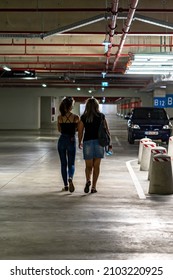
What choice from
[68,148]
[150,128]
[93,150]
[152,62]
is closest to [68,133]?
[68,148]

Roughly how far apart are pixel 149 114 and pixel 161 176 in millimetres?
14050

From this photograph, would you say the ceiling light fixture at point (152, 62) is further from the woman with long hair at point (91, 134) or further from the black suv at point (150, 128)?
the black suv at point (150, 128)

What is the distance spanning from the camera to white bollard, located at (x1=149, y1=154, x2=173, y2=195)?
8961 millimetres

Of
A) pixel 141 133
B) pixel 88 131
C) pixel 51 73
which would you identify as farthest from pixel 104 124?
pixel 51 73

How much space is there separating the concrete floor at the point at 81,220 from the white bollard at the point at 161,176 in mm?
247

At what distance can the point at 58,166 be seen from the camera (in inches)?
532

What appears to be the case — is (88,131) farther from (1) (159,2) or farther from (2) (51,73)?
(2) (51,73)

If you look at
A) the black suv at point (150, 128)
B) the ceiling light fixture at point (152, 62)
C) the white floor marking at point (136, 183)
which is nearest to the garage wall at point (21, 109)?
the black suv at point (150, 128)

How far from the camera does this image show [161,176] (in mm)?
8961

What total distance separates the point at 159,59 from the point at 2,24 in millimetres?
4505

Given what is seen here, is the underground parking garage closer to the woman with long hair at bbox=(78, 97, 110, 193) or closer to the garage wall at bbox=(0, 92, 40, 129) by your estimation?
the woman with long hair at bbox=(78, 97, 110, 193)

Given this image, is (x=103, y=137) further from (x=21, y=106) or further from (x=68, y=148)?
(x=21, y=106)

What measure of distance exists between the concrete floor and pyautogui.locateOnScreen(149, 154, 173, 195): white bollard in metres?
0.25

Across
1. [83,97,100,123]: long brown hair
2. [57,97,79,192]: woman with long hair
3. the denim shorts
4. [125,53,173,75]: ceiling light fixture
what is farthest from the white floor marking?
[125,53,173,75]: ceiling light fixture
